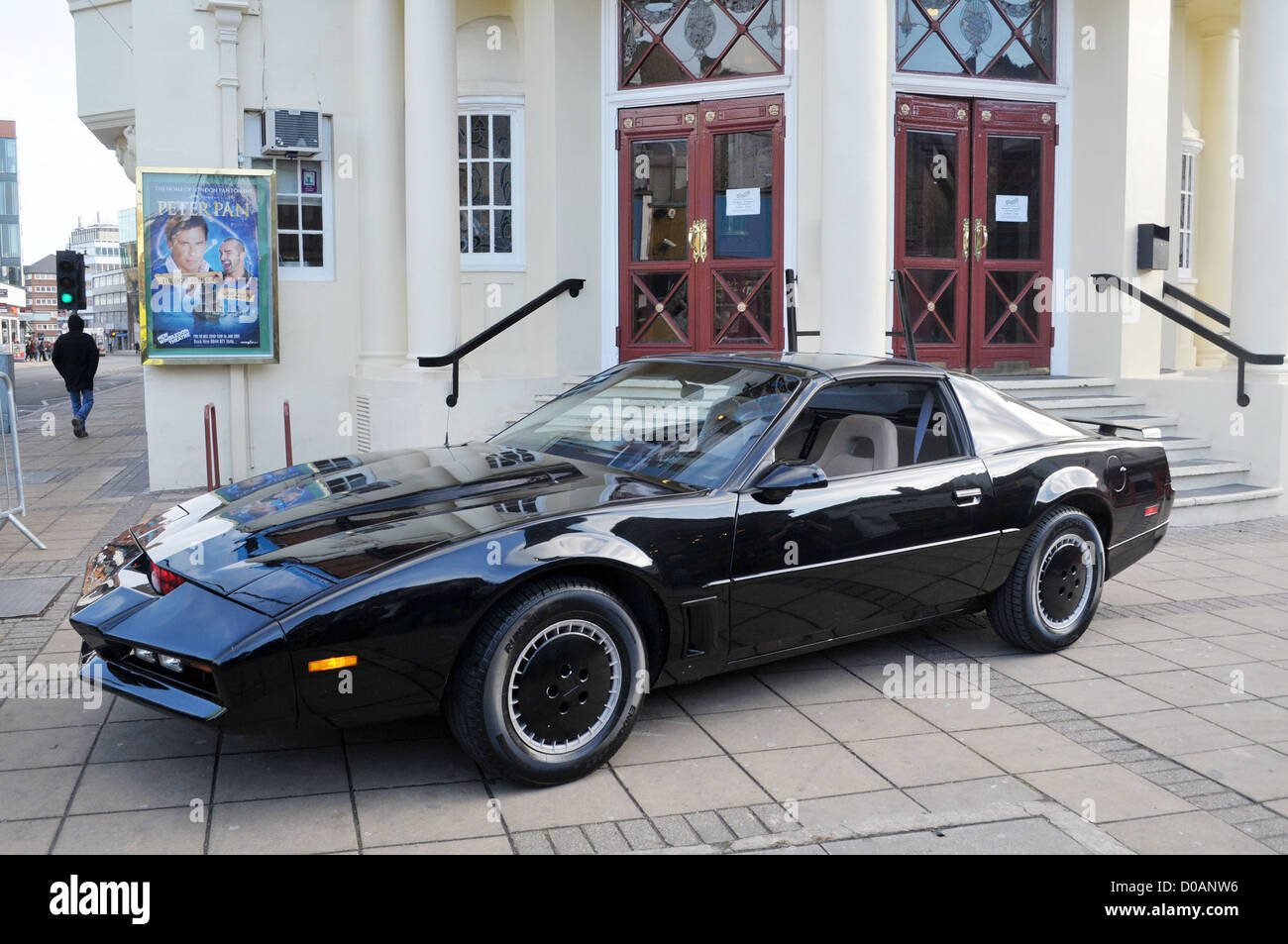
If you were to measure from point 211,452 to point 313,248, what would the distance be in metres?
2.37

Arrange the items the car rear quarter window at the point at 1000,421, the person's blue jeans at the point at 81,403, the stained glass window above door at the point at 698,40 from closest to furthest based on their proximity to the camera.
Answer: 1. the car rear quarter window at the point at 1000,421
2. the stained glass window above door at the point at 698,40
3. the person's blue jeans at the point at 81,403

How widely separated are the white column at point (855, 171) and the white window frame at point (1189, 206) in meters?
7.17

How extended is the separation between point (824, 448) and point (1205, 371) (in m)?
8.42

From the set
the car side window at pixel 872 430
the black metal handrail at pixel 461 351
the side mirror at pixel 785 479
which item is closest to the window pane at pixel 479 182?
the black metal handrail at pixel 461 351

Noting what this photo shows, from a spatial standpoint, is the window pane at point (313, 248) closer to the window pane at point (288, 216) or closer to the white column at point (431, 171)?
the window pane at point (288, 216)

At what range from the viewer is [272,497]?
477cm

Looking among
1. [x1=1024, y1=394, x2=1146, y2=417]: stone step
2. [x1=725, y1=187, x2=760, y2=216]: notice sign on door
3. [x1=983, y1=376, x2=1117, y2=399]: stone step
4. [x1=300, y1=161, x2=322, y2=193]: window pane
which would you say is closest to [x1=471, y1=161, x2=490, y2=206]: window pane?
[x1=300, y1=161, x2=322, y2=193]: window pane

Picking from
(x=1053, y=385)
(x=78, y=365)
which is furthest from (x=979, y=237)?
(x=78, y=365)

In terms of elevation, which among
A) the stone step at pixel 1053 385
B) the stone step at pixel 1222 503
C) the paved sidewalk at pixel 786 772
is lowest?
the paved sidewalk at pixel 786 772

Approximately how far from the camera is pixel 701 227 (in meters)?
11.5

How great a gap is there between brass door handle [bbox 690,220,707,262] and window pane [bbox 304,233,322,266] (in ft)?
12.4

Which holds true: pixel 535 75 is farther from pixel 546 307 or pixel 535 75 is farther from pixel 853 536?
pixel 853 536

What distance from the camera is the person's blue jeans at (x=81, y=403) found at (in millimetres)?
17141
